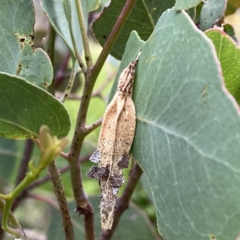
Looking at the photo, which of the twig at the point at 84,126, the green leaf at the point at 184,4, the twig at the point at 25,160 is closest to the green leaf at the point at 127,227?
the twig at the point at 25,160

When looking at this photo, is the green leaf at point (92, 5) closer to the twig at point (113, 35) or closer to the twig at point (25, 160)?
the twig at point (113, 35)

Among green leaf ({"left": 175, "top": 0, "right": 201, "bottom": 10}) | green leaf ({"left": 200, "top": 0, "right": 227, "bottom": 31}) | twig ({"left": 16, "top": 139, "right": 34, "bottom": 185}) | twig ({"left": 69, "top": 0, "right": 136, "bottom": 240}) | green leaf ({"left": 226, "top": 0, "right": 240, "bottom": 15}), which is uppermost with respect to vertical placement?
green leaf ({"left": 175, "top": 0, "right": 201, "bottom": 10})

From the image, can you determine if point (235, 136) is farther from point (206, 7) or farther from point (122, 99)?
point (206, 7)

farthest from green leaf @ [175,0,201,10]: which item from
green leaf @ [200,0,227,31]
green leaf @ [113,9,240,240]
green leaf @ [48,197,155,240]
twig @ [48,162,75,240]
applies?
green leaf @ [48,197,155,240]

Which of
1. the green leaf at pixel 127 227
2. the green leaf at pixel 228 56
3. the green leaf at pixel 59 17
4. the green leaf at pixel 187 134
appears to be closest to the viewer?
the green leaf at pixel 187 134

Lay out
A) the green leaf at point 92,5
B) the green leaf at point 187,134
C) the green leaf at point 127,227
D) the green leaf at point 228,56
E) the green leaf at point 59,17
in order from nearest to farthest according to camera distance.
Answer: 1. the green leaf at point 187,134
2. the green leaf at point 228,56
3. the green leaf at point 59,17
4. the green leaf at point 92,5
5. the green leaf at point 127,227

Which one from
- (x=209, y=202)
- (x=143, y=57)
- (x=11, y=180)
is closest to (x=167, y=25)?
(x=143, y=57)

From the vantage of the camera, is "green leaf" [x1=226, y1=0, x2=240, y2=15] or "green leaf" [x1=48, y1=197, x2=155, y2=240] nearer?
"green leaf" [x1=226, y1=0, x2=240, y2=15]

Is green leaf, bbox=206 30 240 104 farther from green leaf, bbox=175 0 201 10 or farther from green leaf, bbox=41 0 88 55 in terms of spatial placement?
green leaf, bbox=41 0 88 55
